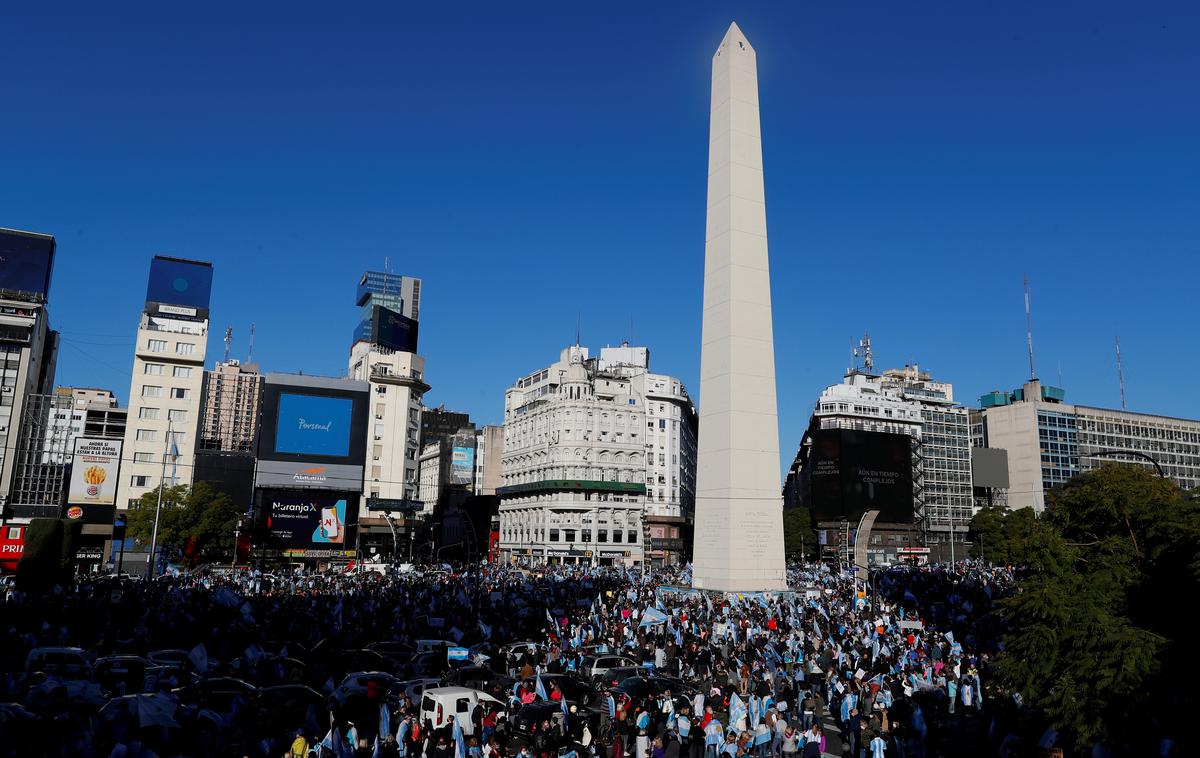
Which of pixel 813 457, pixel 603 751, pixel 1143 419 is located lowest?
pixel 603 751

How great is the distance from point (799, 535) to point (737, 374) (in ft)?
237

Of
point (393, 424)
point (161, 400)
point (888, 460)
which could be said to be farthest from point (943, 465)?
point (161, 400)

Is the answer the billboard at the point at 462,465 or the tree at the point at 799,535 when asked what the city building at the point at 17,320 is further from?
the tree at the point at 799,535

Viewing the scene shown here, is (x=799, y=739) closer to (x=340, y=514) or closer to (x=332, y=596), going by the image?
(x=332, y=596)

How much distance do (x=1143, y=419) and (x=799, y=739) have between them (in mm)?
150077

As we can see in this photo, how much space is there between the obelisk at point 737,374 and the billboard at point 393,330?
85.8m

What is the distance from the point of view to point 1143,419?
138m

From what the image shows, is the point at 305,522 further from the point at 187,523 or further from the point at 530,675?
the point at 530,675

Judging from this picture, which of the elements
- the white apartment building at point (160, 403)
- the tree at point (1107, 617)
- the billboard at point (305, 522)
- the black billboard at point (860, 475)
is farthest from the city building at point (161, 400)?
the tree at point (1107, 617)

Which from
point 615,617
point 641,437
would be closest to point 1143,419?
point 641,437

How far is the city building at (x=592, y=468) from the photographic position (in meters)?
100

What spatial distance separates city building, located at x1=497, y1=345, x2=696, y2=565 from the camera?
100m

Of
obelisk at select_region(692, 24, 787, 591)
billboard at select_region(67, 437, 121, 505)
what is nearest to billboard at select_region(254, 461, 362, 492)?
billboard at select_region(67, 437, 121, 505)

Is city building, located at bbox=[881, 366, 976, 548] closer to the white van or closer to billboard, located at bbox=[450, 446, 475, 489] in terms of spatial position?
billboard, located at bbox=[450, 446, 475, 489]
